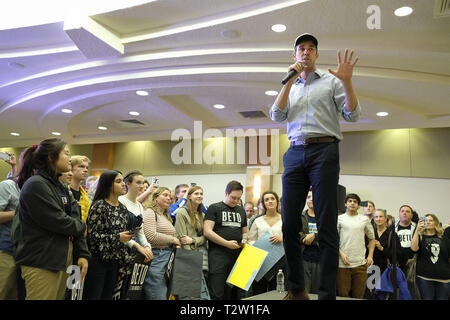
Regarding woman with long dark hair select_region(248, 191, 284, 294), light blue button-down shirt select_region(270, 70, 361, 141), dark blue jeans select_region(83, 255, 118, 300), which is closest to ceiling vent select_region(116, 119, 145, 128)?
woman with long dark hair select_region(248, 191, 284, 294)

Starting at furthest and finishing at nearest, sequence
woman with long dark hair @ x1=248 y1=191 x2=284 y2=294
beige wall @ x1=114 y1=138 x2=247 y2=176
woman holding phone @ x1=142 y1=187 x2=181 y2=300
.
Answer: beige wall @ x1=114 y1=138 x2=247 y2=176, woman with long dark hair @ x1=248 y1=191 x2=284 y2=294, woman holding phone @ x1=142 y1=187 x2=181 y2=300

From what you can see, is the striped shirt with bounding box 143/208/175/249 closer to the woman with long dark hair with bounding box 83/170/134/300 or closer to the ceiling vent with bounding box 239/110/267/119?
the woman with long dark hair with bounding box 83/170/134/300

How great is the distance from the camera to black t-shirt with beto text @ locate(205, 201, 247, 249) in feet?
10.8

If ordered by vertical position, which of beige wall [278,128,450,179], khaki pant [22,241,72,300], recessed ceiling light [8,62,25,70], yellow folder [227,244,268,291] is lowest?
yellow folder [227,244,268,291]

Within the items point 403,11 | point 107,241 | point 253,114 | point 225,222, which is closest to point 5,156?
point 107,241

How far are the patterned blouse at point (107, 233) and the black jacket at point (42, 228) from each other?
1.46 feet

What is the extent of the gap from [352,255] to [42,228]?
3030 millimetres

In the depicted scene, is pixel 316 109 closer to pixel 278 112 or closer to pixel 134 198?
pixel 278 112

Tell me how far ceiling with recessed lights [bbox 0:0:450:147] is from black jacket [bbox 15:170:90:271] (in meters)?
2.90

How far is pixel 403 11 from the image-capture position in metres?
3.59

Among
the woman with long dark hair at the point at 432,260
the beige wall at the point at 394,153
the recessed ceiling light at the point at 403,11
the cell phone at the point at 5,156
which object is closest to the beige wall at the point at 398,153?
the beige wall at the point at 394,153

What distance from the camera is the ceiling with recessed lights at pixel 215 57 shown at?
3.90m

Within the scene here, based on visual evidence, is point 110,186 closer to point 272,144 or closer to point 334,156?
point 334,156

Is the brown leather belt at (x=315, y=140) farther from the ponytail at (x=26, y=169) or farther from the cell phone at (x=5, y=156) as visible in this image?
the cell phone at (x=5, y=156)
